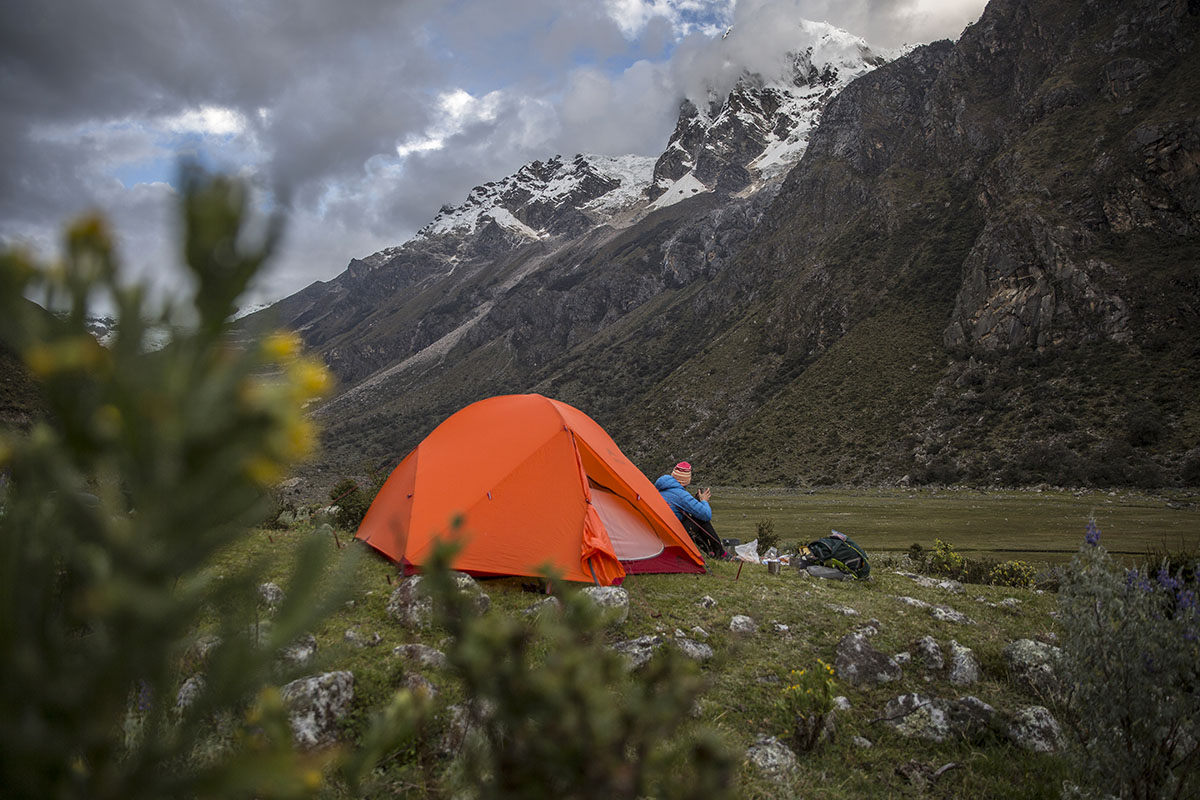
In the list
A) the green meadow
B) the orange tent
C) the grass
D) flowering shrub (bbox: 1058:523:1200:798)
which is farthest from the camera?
the green meadow

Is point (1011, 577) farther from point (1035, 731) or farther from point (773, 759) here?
point (773, 759)

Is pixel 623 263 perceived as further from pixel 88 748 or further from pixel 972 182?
pixel 88 748

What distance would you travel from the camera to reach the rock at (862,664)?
5250mm

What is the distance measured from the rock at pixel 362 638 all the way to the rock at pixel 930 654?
204 inches

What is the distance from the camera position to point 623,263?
573 ft

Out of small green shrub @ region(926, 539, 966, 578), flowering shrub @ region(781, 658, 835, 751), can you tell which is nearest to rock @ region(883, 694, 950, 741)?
flowering shrub @ region(781, 658, 835, 751)

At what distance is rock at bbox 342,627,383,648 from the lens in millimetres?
4848

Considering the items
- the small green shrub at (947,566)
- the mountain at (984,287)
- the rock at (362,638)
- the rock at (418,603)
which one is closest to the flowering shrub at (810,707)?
the rock at (418,603)

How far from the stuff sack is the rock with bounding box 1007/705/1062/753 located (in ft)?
16.9

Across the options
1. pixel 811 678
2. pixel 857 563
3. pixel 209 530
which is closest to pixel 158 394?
pixel 209 530

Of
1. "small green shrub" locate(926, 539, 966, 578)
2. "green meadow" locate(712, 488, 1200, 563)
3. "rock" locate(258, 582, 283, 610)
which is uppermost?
"rock" locate(258, 582, 283, 610)

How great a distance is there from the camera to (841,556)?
389 inches

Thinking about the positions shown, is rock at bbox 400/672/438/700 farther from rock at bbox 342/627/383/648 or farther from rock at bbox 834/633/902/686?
rock at bbox 834/633/902/686

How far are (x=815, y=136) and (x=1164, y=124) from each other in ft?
225
